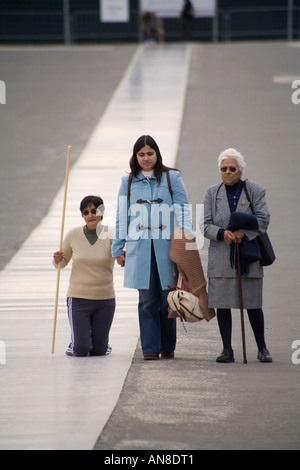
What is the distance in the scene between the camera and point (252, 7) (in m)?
38.7

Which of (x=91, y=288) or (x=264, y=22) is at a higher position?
(x=264, y=22)

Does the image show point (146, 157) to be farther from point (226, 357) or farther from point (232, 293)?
point (226, 357)

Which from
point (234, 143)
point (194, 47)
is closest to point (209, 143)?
point (234, 143)

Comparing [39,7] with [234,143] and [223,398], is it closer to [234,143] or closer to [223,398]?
[234,143]

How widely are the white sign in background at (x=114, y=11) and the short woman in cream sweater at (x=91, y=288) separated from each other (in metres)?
32.2

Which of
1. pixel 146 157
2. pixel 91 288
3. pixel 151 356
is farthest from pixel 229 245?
pixel 91 288

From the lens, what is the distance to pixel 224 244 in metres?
7.86

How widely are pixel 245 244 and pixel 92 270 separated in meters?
1.38

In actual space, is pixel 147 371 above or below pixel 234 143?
below

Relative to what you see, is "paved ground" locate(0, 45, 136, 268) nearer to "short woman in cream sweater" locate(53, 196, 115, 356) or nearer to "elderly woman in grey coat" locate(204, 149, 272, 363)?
"short woman in cream sweater" locate(53, 196, 115, 356)

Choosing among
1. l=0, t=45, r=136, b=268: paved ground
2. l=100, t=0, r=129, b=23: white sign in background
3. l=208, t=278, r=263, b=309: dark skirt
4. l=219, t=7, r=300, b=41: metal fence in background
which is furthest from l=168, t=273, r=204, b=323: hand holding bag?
l=100, t=0, r=129, b=23: white sign in background

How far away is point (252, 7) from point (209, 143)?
2031cm

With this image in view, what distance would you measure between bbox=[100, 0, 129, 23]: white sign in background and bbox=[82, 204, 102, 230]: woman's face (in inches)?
1268

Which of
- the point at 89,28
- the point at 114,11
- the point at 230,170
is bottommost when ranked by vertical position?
the point at 230,170
